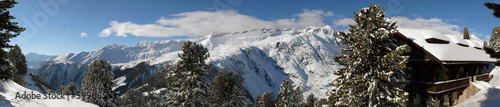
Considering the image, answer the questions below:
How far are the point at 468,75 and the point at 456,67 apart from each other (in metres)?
3.99

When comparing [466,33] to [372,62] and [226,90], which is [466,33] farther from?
[226,90]

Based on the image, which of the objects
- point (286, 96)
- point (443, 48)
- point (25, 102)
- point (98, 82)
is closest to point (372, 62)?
point (443, 48)

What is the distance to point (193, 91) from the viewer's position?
19875 millimetres

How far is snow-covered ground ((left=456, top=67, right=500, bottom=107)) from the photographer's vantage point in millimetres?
13542

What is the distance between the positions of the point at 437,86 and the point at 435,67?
1536 mm

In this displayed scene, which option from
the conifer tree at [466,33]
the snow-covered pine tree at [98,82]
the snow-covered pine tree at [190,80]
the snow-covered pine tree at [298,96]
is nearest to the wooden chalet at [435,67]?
the snow-covered pine tree at [298,96]

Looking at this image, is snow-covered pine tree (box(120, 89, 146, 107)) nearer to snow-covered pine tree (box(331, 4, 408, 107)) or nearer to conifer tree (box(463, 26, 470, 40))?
snow-covered pine tree (box(331, 4, 408, 107))

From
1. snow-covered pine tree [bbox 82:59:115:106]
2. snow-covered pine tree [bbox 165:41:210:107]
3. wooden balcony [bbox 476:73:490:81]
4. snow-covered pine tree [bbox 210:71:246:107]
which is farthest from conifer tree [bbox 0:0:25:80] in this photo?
wooden balcony [bbox 476:73:490:81]

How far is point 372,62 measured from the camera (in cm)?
1345

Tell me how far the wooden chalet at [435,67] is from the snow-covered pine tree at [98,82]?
118 feet

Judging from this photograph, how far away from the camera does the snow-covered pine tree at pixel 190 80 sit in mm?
19984

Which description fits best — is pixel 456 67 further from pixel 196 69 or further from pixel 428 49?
pixel 196 69

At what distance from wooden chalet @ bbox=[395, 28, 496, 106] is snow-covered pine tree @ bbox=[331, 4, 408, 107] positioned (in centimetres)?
611

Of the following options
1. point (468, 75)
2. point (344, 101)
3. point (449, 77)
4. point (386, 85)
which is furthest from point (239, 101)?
point (468, 75)
